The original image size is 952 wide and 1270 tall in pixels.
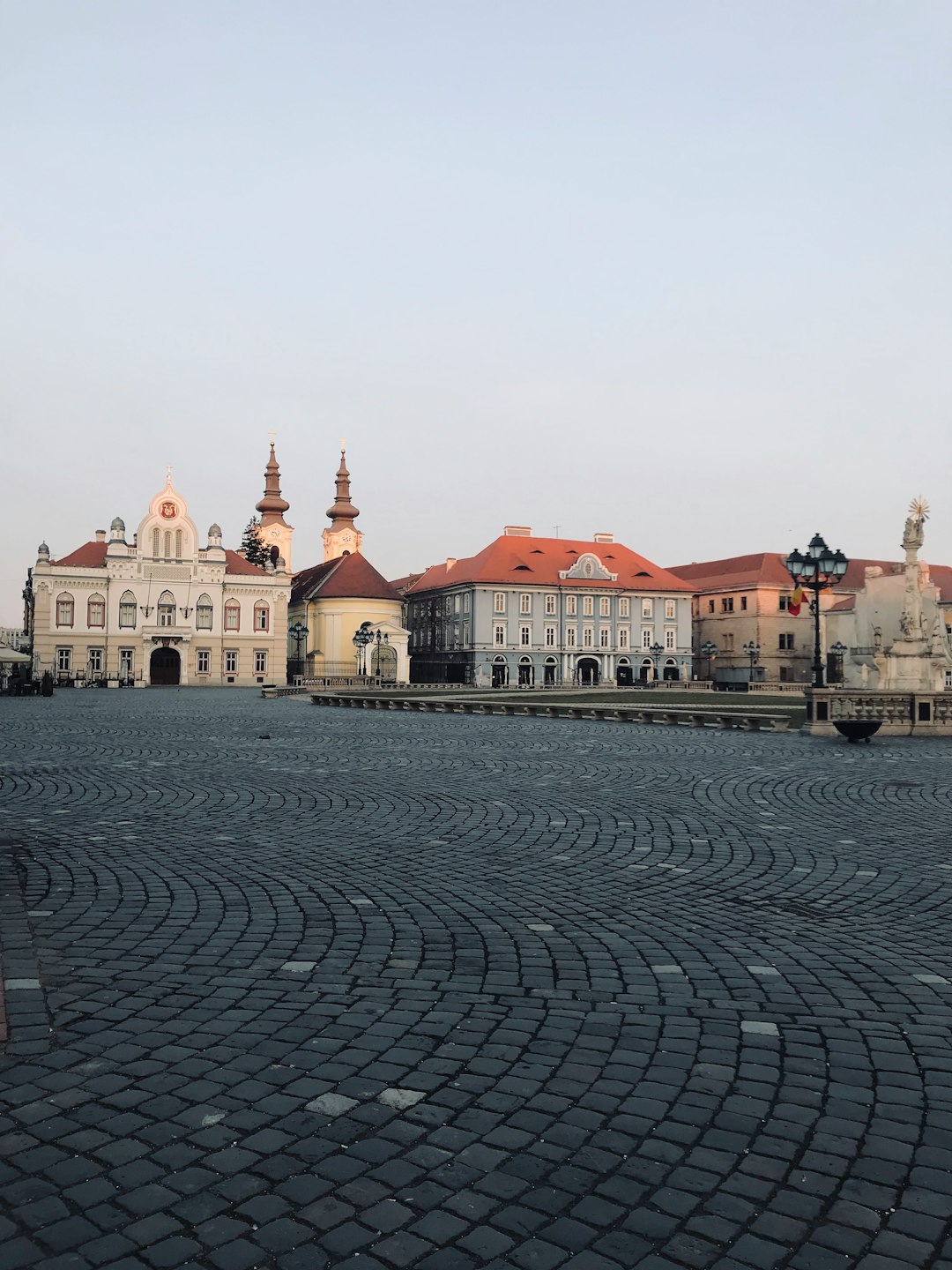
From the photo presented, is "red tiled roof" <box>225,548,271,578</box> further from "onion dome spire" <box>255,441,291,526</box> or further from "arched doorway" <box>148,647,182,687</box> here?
"onion dome spire" <box>255,441,291,526</box>

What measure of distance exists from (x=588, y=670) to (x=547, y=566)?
1002cm

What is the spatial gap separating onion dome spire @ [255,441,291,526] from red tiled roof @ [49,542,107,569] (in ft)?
89.3

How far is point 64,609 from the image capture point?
2894 inches

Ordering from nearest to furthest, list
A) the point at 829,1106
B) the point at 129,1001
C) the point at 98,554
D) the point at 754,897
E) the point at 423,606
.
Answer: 1. the point at 829,1106
2. the point at 129,1001
3. the point at 754,897
4. the point at 98,554
5. the point at 423,606

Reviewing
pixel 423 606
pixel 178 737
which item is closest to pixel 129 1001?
pixel 178 737

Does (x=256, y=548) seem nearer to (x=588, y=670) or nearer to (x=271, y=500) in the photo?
(x=271, y=500)

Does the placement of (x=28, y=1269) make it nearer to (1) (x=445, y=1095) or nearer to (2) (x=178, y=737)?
(1) (x=445, y=1095)

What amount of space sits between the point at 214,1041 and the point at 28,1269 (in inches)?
64.8

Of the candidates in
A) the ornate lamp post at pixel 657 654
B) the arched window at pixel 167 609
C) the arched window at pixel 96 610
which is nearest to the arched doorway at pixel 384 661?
the arched window at pixel 167 609

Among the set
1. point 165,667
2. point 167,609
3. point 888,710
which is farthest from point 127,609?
point 888,710

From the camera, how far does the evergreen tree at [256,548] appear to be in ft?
337

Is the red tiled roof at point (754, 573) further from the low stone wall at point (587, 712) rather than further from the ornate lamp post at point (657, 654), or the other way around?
the low stone wall at point (587, 712)

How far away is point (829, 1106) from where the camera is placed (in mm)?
3955

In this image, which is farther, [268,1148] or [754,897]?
[754,897]
